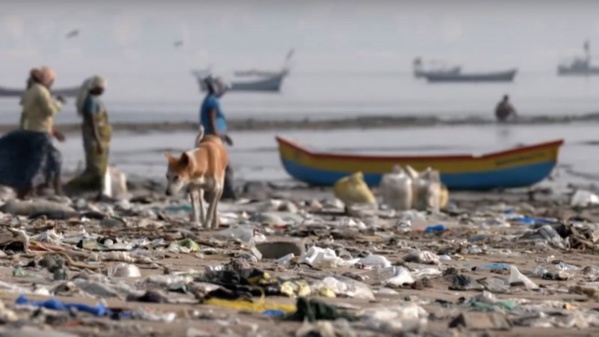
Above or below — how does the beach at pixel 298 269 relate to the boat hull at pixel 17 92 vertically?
above

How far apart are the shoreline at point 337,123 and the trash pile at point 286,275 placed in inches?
1214

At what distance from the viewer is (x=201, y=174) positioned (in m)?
11.0

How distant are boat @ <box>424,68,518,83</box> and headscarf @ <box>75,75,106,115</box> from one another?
90.4 metres

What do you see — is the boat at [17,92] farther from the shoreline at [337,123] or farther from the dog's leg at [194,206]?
the dog's leg at [194,206]

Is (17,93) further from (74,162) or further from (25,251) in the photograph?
(25,251)

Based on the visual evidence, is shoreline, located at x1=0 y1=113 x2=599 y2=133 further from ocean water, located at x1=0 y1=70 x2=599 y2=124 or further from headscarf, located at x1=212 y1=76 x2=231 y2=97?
headscarf, located at x1=212 y1=76 x2=231 y2=97

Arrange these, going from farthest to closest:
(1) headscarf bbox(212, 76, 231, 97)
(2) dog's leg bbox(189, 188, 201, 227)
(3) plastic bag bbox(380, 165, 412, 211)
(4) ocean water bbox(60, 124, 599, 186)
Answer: (4) ocean water bbox(60, 124, 599, 186)
(3) plastic bag bbox(380, 165, 412, 211)
(1) headscarf bbox(212, 76, 231, 97)
(2) dog's leg bbox(189, 188, 201, 227)

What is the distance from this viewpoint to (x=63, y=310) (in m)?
5.89

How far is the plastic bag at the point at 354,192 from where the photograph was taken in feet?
55.3

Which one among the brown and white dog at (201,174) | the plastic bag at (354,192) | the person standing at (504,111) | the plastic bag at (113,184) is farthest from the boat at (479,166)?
the person standing at (504,111)

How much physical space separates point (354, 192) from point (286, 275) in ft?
30.3

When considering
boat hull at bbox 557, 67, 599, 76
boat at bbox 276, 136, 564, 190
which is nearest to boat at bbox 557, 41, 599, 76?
boat hull at bbox 557, 67, 599, 76

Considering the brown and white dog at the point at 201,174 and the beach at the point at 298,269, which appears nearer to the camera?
the beach at the point at 298,269

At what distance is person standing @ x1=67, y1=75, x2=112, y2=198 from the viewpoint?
15.4 metres
